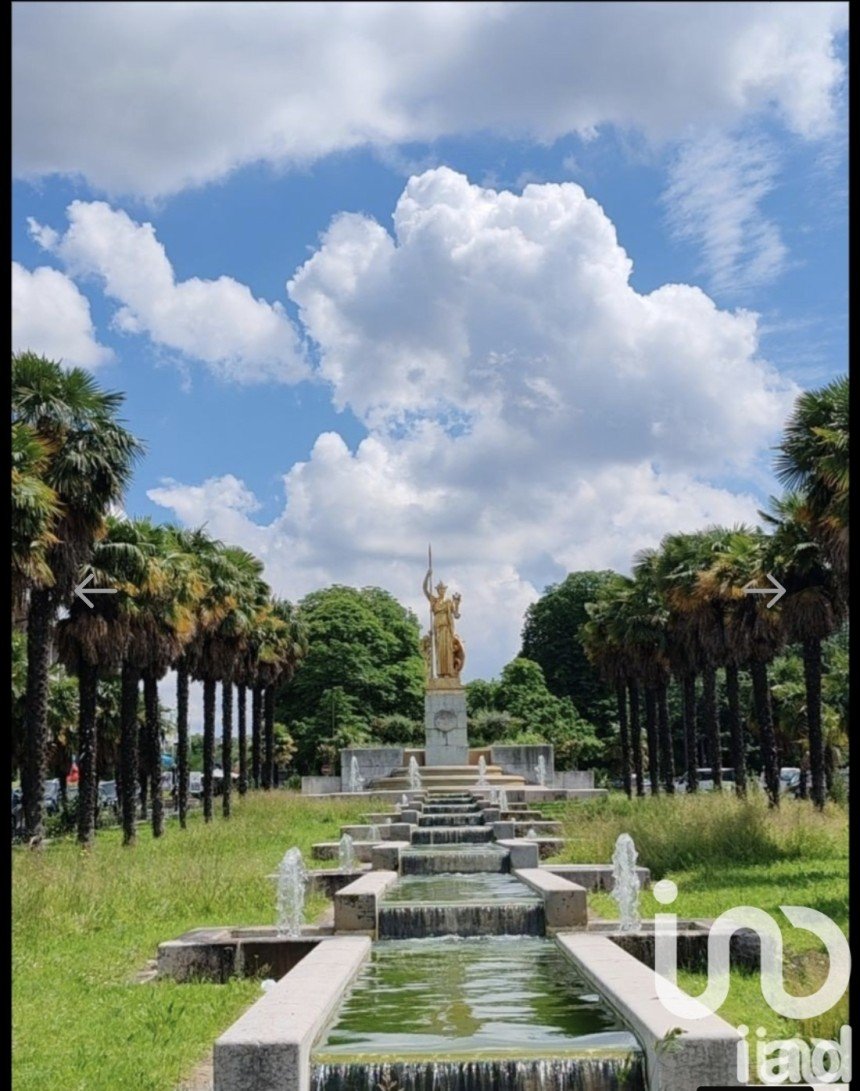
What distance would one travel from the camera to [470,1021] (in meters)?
10.2

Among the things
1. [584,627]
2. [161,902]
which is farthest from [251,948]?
[584,627]

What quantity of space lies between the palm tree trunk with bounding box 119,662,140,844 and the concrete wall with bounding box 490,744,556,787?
23222mm

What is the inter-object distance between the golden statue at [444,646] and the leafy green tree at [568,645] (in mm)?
27171

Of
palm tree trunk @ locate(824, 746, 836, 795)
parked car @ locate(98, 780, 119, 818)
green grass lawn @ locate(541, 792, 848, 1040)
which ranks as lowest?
parked car @ locate(98, 780, 119, 818)

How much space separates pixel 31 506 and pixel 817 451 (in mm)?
13561

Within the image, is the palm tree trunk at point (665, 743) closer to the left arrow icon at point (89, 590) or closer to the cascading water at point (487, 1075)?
the left arrow icon at point (89, 590)

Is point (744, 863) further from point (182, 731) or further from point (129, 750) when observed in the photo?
point (182, 731)

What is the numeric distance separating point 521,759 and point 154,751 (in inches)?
834

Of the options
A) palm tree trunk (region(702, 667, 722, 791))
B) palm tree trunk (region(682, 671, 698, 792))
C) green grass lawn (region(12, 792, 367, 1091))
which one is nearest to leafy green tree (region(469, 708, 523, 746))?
palm tree trunk (region(682, 671, 698, 792))

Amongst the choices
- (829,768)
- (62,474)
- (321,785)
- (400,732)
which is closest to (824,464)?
(62,474)

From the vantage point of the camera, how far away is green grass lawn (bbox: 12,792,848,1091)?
9688 mm

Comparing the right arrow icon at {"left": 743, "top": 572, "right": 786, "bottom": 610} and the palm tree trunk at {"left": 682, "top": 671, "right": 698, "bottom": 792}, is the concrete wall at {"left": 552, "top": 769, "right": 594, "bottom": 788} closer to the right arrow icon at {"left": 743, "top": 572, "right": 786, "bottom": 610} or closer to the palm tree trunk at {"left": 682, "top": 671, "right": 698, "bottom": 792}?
the palm tree trunk at {"left": 682, "top": 671, "right": 698, "bottom": 792}

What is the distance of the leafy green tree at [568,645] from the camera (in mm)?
78562

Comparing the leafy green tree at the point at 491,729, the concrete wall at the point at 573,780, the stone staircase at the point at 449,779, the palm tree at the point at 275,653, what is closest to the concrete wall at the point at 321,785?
the palm tree at the point at 275,653
